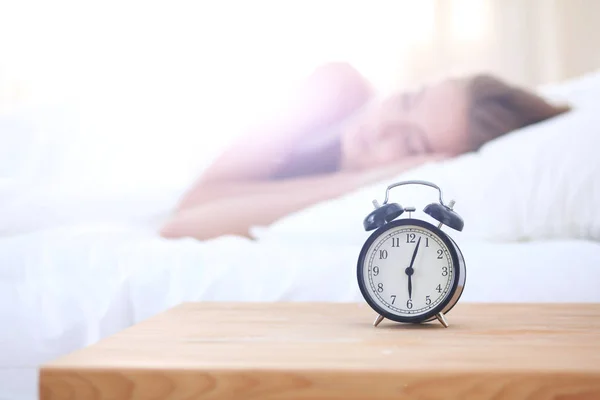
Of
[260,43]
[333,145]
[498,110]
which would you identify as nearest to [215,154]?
[333,145]

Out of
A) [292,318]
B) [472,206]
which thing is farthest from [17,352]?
[472,206]

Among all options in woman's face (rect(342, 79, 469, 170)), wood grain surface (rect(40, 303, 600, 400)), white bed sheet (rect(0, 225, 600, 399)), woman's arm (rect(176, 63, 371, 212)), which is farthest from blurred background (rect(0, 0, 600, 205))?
wood grain surface (rect(40, 303, 600, 400))

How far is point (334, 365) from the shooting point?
0.59 meters

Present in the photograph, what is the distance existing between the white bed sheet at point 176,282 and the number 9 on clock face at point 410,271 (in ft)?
0.99

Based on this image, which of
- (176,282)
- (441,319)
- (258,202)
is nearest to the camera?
(441,319)

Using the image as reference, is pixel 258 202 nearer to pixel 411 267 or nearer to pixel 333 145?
pixel 333 145

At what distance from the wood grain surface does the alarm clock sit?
0.04 m

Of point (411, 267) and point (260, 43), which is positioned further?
point (260, 43)

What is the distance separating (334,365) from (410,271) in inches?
9.6

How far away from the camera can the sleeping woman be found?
151cm

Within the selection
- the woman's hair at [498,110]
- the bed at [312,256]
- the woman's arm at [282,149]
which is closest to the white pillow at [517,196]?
the bed at [312,256]

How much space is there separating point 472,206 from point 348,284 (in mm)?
280

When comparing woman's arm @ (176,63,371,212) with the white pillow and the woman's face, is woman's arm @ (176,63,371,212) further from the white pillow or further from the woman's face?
the white pillow

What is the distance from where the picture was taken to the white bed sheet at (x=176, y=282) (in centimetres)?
110
